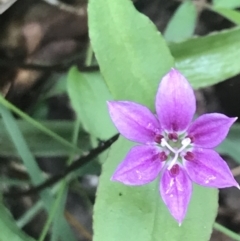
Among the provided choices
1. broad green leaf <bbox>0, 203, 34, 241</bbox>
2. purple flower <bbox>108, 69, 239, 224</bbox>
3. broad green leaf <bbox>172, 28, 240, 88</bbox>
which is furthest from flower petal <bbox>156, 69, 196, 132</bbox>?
broad green leaf <bbox>0, 203, 34, 241</bbox>

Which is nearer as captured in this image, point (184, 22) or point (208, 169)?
point (208, 169)

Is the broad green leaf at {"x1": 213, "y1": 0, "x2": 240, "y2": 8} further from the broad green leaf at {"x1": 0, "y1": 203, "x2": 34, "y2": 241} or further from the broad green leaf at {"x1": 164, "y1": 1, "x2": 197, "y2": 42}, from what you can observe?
the broad green leaf at {"x1": 0, "y1": 203, "x2": 34, "y2": 241}

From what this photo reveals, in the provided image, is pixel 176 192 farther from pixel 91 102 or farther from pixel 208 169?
pixel 91 102

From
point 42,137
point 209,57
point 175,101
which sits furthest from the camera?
point 42,137

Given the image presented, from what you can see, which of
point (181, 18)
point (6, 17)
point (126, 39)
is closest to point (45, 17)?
point (6, 17)

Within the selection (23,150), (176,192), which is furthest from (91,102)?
(176,192)

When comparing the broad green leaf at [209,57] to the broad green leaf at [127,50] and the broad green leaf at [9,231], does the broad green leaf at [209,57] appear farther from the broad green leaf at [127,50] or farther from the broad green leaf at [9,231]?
the broad green leaf at [9,231]

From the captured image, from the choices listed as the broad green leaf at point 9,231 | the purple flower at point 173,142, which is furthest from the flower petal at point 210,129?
the broad green leaf at point 9,231
